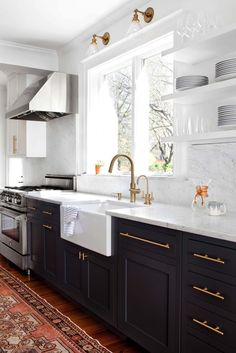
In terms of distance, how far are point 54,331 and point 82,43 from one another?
10.1ft

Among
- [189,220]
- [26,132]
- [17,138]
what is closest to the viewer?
[189,220]

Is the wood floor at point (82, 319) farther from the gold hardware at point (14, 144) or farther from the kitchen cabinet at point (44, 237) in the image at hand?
the gold hardware at point (14, 144)

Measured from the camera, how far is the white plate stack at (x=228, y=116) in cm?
208

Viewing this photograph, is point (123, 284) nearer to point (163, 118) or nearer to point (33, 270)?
point (163, 118)

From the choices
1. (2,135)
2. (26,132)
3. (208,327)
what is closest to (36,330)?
(208,327)

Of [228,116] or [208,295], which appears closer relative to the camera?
[208,295]

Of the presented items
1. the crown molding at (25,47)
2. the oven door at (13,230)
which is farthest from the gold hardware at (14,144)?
the crown molding at (25,47)

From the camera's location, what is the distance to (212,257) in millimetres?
1690

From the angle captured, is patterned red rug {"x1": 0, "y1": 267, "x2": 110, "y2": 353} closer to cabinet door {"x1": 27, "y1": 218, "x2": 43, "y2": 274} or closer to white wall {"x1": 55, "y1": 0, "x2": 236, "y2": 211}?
cabinet door {"x1": 27, "y1": 218, "x2": 43, "y2": 274}

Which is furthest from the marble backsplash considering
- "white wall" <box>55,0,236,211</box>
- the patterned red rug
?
the patterned red rug

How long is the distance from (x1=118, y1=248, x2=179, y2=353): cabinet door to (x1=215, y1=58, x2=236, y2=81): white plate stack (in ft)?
3.65

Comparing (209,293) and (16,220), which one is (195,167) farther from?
(16,220)

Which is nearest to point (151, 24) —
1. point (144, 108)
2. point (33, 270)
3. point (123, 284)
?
point (144, 108)

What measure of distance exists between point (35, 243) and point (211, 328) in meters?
2.48
